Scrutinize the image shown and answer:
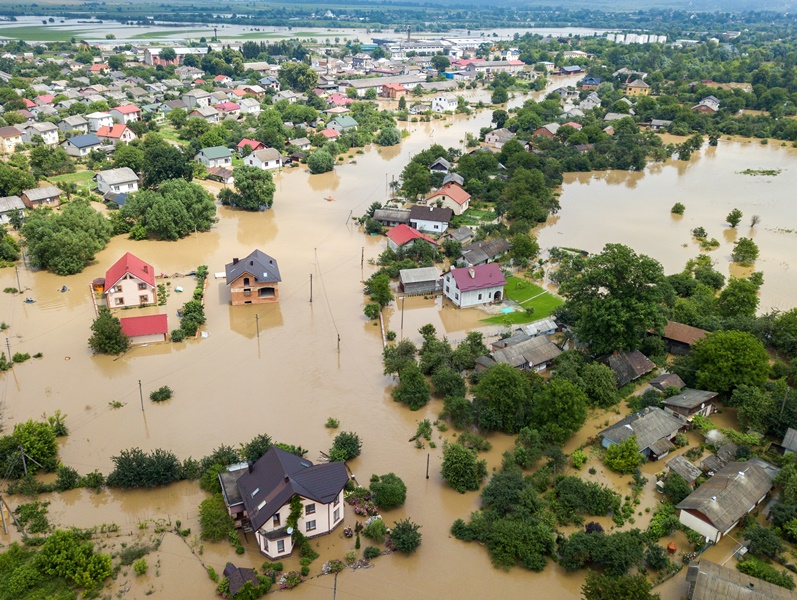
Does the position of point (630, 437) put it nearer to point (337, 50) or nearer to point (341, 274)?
point (341, 274)

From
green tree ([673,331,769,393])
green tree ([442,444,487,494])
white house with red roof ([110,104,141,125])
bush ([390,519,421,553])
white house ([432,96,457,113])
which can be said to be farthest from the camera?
white house ([432,96,457,113])

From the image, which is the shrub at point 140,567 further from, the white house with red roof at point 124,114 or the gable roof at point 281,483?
the white house with red roof at point 124,114

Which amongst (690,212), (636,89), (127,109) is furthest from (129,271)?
(636,89)

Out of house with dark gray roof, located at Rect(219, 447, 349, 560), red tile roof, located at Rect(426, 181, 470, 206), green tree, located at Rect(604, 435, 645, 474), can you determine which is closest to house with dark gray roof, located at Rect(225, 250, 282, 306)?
house with dark gray roof, located at Rect(219, 447, 349, 560)

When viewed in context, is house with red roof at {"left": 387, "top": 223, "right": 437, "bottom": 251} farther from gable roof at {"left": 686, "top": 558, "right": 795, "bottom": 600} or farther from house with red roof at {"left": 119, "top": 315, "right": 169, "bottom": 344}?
gable roof at {"left": 686, "top": 558, "right": 795, "bottom": 600}

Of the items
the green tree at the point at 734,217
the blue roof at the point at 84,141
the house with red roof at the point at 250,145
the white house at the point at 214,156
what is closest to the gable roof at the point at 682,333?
the green tree at the point at 734,217

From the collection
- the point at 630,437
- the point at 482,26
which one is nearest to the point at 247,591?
the point at 630,437

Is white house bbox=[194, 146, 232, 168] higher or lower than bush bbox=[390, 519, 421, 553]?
higher
